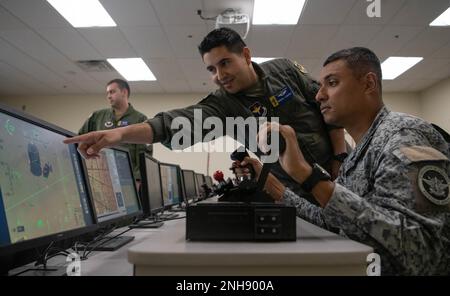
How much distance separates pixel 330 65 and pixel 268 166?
535 mm

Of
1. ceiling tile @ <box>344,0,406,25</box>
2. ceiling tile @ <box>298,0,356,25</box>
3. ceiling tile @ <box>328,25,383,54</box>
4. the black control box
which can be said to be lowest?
the black control box

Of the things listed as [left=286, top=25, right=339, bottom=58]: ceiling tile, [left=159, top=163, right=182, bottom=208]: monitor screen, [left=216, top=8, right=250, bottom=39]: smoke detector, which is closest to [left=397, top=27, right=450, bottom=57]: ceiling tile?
[left=286, top=25, right=339, bottom=58]: ceiling tile

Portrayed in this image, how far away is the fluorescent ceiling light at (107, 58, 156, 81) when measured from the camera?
16.1 ft

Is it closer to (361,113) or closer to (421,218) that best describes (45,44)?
(361,113)

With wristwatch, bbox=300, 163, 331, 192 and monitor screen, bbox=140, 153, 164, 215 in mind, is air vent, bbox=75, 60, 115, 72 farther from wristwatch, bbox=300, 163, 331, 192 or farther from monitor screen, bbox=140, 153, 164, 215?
wristwatch, bbox=300, 163, 331, 192

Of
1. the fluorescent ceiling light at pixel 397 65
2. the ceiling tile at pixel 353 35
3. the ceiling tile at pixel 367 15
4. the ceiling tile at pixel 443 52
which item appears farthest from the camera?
the fluorescent ceiling light at pixel 397 65

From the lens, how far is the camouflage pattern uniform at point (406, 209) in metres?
0.68

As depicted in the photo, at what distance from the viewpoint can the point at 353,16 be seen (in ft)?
11.7

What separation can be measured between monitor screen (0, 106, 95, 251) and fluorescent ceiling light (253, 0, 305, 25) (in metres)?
2.98

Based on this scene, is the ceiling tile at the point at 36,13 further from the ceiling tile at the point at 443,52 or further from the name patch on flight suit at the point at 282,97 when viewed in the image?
the ceiling tile at the point at 443,52

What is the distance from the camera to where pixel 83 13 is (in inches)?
139

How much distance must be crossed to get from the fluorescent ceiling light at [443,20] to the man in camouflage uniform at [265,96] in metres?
2.97

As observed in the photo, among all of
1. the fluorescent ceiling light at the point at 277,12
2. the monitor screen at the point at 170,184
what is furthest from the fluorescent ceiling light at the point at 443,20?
the monitor screen at the point at 170,184
